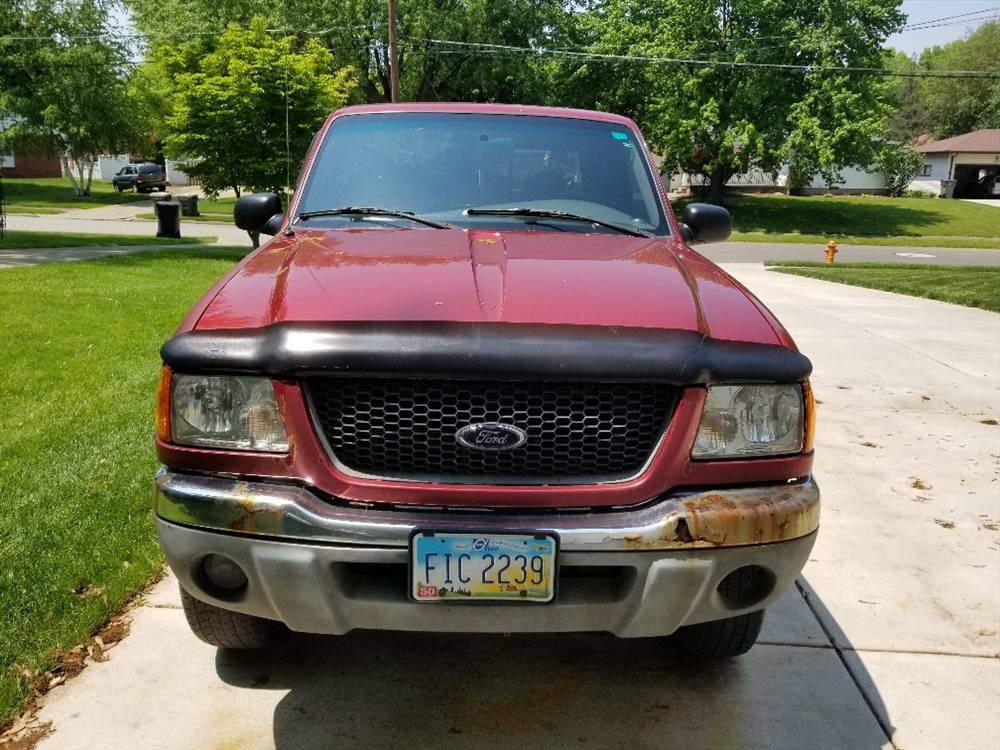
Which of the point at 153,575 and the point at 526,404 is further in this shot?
the point at 153,575

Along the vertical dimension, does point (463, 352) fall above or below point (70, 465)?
above

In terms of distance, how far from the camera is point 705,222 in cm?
387

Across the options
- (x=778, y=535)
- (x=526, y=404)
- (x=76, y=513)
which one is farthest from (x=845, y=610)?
(x=76, y=513)

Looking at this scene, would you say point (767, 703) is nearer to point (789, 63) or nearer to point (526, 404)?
point (526, 404)

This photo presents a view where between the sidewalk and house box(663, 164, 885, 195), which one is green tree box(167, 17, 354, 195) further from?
house box(663, 164, 885, 195)

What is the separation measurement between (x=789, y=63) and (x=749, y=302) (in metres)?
34.3

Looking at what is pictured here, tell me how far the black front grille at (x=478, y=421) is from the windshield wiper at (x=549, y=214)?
4.01 ft

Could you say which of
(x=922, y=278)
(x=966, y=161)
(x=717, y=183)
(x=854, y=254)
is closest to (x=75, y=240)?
(x=922, y=278)

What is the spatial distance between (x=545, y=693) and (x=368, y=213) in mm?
1766

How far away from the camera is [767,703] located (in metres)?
2.77

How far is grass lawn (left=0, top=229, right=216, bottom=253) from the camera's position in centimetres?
1631

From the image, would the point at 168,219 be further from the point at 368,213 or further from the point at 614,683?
the point at 614,683

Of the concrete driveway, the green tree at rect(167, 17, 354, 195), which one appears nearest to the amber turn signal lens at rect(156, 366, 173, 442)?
the concrete driveway

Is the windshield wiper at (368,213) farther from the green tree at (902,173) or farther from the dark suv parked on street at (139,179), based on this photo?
the green tree at (902,173)
